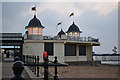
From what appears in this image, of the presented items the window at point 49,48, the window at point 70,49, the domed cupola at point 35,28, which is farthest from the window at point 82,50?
the domed cupola at point 35,28

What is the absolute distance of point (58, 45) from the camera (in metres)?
29.4

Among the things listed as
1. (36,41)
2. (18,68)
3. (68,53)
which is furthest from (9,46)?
(18,68)

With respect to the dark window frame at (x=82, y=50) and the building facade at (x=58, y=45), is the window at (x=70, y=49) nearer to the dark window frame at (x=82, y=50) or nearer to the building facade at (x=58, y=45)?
the building facade at (x=58, y=45)

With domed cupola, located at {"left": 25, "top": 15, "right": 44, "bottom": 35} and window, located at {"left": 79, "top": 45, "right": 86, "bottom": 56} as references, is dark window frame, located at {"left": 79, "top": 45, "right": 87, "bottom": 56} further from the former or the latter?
domed cupola, located at {"left": 25, "top": 15, "right": 44, "bottom": 35}

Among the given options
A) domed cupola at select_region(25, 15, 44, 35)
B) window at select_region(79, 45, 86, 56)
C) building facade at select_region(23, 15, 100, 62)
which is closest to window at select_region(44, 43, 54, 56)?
building facade at select_region(23, 15, 100, 62)

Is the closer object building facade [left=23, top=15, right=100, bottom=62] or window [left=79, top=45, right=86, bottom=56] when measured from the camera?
building facade [left=23, top=15, right=100, bottom=62]

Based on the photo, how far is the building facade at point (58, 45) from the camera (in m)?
28.8

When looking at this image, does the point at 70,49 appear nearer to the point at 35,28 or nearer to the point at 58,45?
the point at 58,45

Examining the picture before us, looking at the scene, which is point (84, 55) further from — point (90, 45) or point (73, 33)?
point (73, 33)

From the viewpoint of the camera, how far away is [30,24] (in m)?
31.9

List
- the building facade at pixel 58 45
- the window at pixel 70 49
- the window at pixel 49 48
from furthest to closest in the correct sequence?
the window at pixel 70 49 < the window at pixel 49 48 < the building facade at pixel 58 45

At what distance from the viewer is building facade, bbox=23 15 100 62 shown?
28.8 m

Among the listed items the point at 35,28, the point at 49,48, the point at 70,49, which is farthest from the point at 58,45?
the point at 35,28

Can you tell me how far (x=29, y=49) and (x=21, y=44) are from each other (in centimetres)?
128
